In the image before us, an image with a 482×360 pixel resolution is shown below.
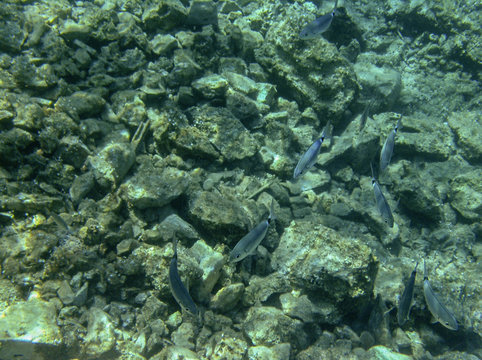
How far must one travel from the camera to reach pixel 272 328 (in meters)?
3.32

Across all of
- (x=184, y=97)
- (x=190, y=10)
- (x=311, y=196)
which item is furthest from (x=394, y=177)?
(x=190, y=10)

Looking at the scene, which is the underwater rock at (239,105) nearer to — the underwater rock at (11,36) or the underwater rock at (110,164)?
the underwater rock at (110,164)

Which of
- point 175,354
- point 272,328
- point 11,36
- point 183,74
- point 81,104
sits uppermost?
point 183,74

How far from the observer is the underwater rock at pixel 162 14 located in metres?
5.65

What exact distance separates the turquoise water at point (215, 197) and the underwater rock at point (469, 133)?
40 mm

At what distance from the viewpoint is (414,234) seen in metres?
5.66

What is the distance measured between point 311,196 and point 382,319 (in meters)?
2.28

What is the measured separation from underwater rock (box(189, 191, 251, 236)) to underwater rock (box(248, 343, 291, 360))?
1393 mm

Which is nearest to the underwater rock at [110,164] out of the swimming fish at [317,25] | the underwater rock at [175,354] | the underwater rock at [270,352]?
the underwater rock at [175,354]

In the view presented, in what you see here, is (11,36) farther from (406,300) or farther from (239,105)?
(406,300)

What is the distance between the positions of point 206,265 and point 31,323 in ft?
6.03

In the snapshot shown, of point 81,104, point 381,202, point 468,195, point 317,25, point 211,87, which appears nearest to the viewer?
point 381,202

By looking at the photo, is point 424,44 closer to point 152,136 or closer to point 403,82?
point 403,82

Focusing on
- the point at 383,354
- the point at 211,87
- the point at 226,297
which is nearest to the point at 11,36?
the point at 211,87
